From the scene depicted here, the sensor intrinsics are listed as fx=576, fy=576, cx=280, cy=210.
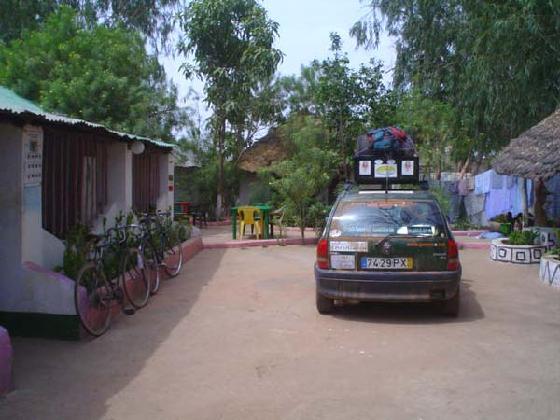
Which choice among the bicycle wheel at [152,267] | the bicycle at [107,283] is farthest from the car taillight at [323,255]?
the bicycle wheel at [152,267]

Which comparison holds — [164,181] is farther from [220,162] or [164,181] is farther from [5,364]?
[5,364]

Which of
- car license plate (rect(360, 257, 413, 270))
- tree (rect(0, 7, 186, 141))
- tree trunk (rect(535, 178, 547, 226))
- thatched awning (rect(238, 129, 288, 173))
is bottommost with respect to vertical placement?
car license plate (rect(360, 257, 413, 270))

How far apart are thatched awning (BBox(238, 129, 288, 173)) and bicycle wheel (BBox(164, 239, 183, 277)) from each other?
11810mm

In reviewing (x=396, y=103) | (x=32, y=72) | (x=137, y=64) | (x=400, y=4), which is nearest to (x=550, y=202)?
(x=396, y=103)

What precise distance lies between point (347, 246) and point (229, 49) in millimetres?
15390

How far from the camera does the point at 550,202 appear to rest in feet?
51.3

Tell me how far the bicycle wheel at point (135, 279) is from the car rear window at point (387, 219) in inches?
103

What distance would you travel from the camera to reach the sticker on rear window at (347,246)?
661 centimetres

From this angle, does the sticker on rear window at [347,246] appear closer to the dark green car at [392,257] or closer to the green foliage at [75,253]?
the dark green car at [392,257]

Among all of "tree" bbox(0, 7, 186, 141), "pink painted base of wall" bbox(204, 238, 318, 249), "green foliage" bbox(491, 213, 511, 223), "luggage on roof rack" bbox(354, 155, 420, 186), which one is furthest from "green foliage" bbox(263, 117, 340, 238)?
"green foliage" bbox(491, 213, 511, 223)

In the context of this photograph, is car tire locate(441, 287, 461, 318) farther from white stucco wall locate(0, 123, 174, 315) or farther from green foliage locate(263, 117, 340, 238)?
green foliage locate(263, 117, 340, 238)

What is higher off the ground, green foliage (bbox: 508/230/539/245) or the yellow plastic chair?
the yellow plastic chair

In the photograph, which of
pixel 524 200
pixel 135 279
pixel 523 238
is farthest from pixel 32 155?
pixel 524 200

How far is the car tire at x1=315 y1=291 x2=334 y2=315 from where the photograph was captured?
697cm
